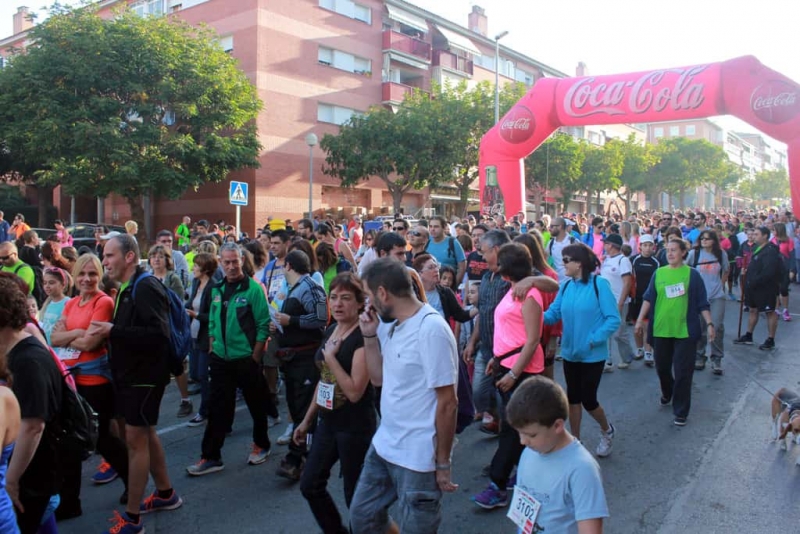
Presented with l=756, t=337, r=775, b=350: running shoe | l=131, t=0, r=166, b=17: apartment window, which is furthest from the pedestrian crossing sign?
l=131, t=0, r=166, b=17: apartment window

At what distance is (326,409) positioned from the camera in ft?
10.7

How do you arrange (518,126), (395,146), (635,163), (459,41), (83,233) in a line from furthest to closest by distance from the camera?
(635,163) → (459,41) → (395,146) → (83,233) → (518,126)

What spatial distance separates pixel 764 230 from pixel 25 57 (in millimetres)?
24242

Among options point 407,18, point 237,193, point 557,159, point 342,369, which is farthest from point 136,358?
point 407,18

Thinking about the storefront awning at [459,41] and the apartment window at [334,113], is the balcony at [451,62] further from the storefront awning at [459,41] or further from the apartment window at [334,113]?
the apartment window at [334,113]

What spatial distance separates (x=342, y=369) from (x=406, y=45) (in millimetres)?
33761

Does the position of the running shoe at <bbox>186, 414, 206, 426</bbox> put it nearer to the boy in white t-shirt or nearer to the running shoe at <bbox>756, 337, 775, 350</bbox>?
the boy in white t-shirt

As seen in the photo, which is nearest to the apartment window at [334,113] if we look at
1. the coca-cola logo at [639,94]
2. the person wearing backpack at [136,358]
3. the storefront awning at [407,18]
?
the storefront awning at [407,18]

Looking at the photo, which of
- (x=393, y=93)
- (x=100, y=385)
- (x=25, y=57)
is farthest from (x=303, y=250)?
(x=393, y=93)

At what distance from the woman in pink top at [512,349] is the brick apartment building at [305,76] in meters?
24.7

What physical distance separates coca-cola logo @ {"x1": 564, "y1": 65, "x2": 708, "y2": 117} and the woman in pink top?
449 inches

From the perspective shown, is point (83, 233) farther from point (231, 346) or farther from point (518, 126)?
point (231, 346)

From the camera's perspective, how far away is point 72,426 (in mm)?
3010

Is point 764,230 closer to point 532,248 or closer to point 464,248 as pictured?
point 464,248
